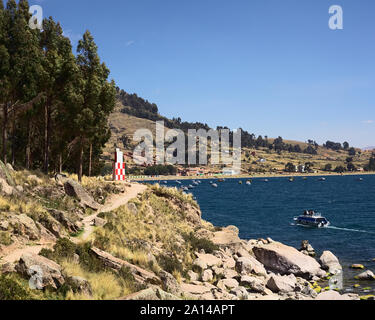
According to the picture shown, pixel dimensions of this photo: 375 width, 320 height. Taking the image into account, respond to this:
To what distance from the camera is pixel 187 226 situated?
37.8 metres

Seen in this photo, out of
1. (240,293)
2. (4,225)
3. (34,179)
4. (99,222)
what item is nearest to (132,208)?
(99,222)

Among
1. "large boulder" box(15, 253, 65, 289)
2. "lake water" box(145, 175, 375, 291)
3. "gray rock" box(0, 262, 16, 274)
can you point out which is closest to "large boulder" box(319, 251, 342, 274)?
"lake water" box(145, 175, 375, 291)

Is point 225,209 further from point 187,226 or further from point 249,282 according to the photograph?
point 249,282

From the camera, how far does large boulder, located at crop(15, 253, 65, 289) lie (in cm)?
1159

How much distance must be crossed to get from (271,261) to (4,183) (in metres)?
25.2

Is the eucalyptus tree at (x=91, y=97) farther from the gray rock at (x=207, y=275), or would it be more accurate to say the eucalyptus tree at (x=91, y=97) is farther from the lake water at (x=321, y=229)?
the lake water at (x=321, y=229)

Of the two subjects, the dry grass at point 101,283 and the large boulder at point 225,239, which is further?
the large boulder at point 225,239

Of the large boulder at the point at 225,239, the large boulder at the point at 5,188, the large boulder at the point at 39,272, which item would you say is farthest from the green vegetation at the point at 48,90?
the large boulder at the point at 39,272

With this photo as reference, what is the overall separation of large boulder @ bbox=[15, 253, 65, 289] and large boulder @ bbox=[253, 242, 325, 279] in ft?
85.3

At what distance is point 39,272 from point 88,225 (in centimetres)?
1230

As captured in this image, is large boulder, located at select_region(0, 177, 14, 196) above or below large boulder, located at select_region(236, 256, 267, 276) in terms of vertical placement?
above

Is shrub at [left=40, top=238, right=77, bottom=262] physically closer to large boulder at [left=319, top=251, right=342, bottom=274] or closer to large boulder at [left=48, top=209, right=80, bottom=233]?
large boulder at [left=48, top=209, right=80, bottom=233]

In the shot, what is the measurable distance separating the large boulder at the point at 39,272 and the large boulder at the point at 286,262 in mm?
26001

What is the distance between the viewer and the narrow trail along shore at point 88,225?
1429cm
